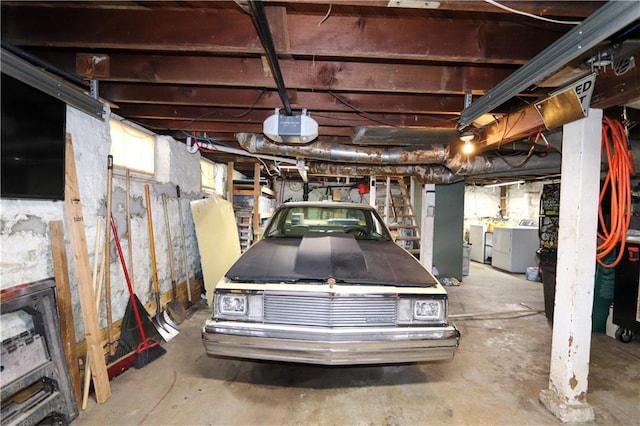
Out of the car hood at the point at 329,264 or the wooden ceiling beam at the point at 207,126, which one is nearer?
the car hood at the point at 329,264

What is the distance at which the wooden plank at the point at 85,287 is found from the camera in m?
2.07

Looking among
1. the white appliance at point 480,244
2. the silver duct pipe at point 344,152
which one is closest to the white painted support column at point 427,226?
the silver duct pipe at point 344,152

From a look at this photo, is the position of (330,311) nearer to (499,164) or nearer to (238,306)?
(238,306)

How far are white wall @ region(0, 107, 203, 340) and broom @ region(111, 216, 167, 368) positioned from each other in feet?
0.40

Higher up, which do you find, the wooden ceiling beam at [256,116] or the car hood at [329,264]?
the wooden ceiling beam at [256,116]

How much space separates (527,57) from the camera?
1.81 metres

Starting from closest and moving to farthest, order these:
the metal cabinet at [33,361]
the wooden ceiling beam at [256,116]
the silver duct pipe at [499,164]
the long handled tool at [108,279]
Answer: the metal cabinet at [33,361]
the long handled tool at [108,279]
the wooden ceiling beam at [256,116]
the silver duct pipe at [499,164]

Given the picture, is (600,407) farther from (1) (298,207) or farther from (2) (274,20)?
(2) (274,20)

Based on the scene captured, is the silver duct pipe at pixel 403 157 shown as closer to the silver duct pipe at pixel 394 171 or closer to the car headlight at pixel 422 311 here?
the silver duct pipe at pixel 394 171

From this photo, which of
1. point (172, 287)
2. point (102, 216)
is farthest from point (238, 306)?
point (172, 287)

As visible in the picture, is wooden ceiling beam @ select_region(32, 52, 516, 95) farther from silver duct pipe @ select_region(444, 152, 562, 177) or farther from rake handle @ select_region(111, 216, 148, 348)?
silver duct pipe @ select_region(444, 152, 562, 177)

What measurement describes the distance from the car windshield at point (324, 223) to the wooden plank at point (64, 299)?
1.66 m

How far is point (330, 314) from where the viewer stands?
6.30ft

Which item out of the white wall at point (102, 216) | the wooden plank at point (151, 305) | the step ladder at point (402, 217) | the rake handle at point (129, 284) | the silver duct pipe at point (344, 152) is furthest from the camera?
the step ladder at point (402, 217)
